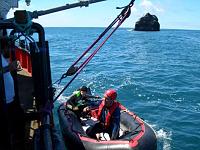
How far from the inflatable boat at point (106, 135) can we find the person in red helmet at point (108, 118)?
182 millimetres

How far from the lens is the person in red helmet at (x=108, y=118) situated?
9.12 meters

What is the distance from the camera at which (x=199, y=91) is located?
2028cm

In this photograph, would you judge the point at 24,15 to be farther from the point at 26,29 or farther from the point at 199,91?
the point at 199,91

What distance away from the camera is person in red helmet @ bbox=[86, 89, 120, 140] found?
29.9ft

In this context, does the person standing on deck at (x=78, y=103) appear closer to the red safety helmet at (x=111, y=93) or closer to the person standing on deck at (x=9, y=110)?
the red safety helmet at (x=111, y=93)

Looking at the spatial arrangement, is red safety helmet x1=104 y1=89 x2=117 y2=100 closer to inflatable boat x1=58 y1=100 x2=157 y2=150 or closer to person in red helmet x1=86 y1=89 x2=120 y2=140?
person in red helmet x1=86 y1=89 x2=120 y2=140

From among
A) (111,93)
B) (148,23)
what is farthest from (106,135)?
(148,23)

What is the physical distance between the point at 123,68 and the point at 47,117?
81.7 feet

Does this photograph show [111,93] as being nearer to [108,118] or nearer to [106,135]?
[108,118]

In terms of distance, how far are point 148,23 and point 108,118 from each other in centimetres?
11329

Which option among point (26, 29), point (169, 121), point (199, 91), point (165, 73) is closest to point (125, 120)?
point (169, 121)

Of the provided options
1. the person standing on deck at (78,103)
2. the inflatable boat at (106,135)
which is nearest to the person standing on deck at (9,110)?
the inflatable boat at (106,135)

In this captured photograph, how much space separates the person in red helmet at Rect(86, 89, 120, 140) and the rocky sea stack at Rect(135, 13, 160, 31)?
109 meters

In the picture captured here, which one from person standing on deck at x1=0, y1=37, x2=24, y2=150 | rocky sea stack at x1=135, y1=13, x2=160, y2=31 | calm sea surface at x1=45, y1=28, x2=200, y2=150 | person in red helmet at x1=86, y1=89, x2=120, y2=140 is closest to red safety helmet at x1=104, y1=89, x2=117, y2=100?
person in red helmet at x1=86, y1=89, x2=120, y2=140
